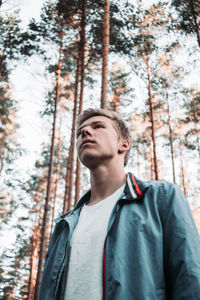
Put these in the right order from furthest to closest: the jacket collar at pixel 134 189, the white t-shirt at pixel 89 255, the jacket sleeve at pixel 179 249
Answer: the jacket collar at pixel 134 189 < the white t-shirt at pixel 89 255 < the jacket sleeve at pixel 179 249

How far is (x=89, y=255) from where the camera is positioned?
144cm

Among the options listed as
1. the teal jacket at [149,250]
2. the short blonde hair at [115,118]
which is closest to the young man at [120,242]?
the teal jacket at [149,250]

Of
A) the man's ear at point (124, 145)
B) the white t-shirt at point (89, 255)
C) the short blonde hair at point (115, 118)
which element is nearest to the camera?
the white t-shirt at point (89, 255)

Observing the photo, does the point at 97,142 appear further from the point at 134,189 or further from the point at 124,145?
the point at 134,189

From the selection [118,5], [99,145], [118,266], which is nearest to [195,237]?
[118,266]

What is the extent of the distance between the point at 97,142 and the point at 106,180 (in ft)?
1.02

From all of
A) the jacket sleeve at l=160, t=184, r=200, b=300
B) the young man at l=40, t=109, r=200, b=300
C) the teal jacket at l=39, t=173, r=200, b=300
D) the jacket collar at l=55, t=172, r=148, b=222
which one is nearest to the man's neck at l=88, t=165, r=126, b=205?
the young man at l=40, t=109, r=200, b=300

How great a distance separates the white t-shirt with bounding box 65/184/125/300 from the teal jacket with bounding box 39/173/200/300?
0.24ft

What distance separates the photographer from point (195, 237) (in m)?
1.19

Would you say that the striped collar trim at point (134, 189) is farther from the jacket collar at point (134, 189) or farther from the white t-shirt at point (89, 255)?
the white t-shirt at point (89, 255)

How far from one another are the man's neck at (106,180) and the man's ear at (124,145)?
0.72ft

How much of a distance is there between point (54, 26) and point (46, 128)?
595cm

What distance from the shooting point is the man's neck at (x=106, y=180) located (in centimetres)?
183

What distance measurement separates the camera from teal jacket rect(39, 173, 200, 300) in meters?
1.09
